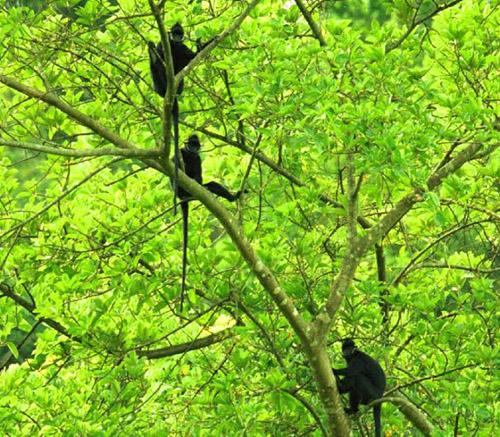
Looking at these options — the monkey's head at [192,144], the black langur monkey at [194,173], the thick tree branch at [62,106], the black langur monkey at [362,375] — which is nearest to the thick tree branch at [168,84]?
the thick tree branch at [62,106]

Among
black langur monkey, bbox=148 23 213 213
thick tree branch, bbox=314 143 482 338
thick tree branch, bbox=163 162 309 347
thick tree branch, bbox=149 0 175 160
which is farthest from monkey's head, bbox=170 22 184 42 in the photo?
thick tree branch, bbox=314 143 482 338

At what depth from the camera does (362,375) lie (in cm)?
599

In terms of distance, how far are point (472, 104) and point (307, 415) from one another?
2.11 meters

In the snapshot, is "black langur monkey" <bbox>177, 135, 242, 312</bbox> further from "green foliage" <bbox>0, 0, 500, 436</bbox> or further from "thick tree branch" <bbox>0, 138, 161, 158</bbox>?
"thick tree branch" <bbox>0, 138, 161, 158</bbox>

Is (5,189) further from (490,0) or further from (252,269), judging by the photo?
(490,0)

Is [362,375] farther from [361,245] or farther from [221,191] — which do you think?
[221,191]

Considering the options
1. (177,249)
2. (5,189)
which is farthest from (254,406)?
(5,189)

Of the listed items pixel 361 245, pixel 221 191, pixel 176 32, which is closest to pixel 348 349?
pixel 361 245

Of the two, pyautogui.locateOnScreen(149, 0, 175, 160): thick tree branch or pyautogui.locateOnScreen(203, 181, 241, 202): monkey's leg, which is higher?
pyautogui.locateOnScreen(203, 181, 241, 202): monkey's leg

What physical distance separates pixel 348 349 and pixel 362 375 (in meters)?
0.19

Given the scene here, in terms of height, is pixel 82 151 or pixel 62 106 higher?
pixel 62 106

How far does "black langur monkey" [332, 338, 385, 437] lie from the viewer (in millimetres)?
5926

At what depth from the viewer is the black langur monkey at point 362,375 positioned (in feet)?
19.4

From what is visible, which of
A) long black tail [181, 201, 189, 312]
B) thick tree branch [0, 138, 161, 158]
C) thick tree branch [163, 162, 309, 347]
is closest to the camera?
thick tree branch [0, 138, 161, 158]
